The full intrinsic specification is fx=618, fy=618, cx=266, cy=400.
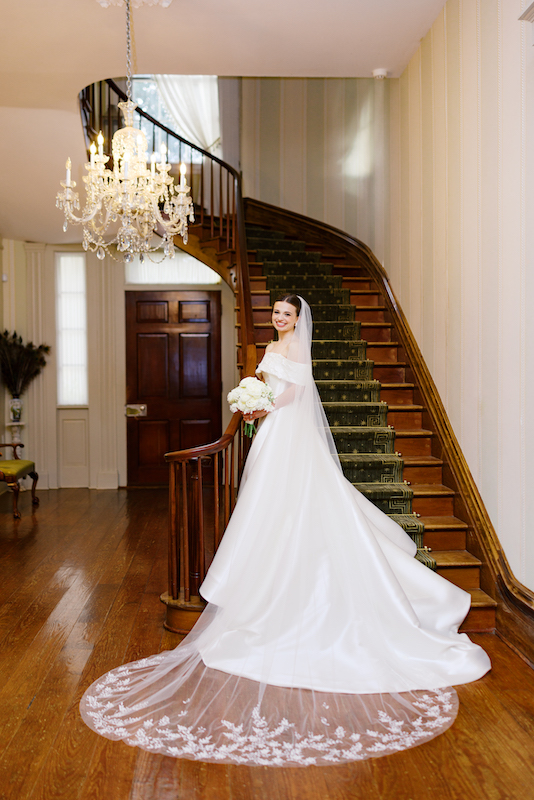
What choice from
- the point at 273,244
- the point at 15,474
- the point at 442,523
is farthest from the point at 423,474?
the point at 15,474

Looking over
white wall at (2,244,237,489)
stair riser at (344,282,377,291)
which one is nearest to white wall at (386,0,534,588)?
stair riser at (344,282,377,291)

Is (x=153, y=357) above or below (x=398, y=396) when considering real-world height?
above

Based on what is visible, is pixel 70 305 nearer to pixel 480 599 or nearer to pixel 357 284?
pixel 357 284

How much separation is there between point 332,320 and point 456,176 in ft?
6.79

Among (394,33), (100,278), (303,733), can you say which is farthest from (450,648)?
(100,278)

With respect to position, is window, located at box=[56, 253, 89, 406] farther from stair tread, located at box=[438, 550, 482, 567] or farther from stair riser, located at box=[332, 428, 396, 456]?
stair tread, located at box=[438, 550, 482, 567]

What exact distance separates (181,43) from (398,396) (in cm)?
307

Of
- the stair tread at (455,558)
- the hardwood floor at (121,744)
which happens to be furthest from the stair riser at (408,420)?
the hardwood floor at (121,744)

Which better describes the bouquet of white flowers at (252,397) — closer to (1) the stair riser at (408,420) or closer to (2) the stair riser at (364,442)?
(2) the stair riser at (364,442)

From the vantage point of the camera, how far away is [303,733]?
2.37 m

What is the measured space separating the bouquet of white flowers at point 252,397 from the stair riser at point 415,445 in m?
1.60

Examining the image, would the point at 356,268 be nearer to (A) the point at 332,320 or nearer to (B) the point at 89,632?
(A) the point at 332,320

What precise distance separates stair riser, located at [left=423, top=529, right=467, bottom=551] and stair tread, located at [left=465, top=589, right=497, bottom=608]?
342 mm

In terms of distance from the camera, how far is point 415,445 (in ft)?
15.2
